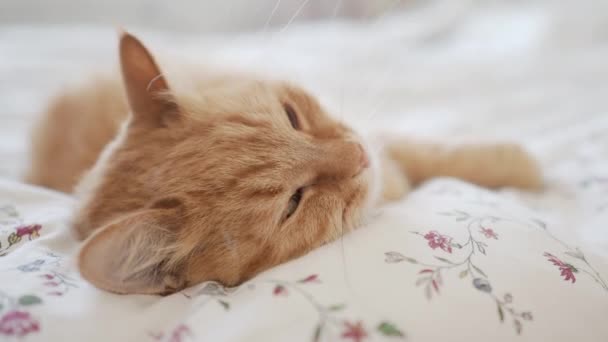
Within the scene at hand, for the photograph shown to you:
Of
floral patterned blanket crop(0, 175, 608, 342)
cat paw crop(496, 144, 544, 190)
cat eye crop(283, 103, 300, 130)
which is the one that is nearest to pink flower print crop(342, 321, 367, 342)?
floral patterned blanket crop(0, 175, 608, 342)

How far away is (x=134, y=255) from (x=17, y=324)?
247 mm

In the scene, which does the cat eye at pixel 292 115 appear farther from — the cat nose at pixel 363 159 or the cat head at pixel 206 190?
the cat nose at pixel 363 159

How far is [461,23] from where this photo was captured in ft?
9.75

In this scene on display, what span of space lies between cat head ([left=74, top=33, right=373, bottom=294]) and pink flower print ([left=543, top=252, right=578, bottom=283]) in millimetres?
444

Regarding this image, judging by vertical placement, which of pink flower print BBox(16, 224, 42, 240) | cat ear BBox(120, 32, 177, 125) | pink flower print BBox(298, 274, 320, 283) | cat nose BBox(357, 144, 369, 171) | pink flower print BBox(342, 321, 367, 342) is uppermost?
cat ear BBox(120, 32, 177, 125)

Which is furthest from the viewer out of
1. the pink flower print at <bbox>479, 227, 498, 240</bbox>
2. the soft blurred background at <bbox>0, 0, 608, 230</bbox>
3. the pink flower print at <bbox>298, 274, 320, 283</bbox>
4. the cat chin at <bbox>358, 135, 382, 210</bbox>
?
the soft blurred background at <bbox>0, 0, 608, 230</bbox>

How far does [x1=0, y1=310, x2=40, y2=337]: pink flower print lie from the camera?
75cm

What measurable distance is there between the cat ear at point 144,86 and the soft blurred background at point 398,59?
405mm

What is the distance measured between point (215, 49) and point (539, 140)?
6.45 ft

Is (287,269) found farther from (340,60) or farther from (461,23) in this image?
(461,23)

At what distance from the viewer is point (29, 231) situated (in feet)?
3.45

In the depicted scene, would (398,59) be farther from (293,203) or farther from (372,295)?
(372,295)

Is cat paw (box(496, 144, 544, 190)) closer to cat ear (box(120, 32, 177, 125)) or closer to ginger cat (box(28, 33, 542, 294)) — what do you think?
ginger cat (box(28, 33, 542, 294))

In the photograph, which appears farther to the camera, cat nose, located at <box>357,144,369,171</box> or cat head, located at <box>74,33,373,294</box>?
cat nose, located at <box>357,144,369,171</box>
